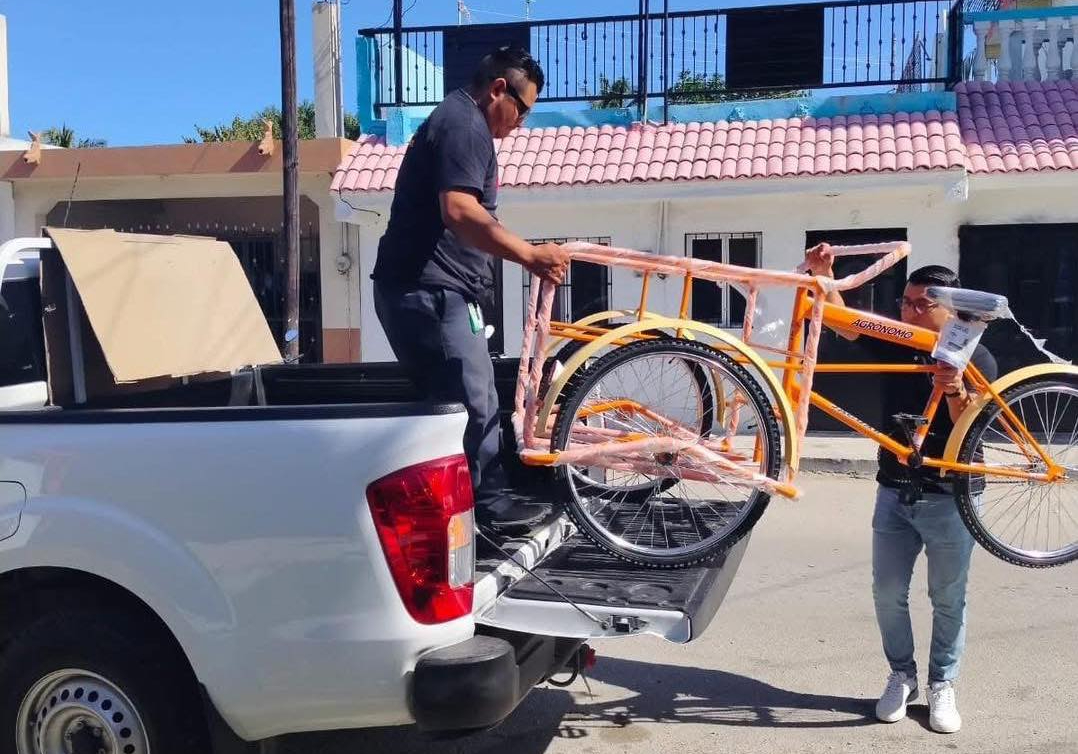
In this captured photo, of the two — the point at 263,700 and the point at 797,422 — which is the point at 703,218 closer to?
the point at 797,422

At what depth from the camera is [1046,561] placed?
3943 mm

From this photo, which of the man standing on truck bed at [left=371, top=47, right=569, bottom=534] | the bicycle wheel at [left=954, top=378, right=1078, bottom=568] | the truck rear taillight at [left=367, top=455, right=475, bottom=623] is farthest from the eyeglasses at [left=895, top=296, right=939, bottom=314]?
the truck rear taillight at [left=367, top=455, right=475, bottom=623]

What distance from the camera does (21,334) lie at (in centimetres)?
399

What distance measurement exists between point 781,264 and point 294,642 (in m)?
10.2

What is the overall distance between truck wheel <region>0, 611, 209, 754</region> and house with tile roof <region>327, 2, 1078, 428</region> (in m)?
8.34

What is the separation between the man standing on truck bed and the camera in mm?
3359

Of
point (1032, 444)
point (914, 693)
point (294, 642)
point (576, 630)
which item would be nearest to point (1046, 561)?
point (1032, 444)

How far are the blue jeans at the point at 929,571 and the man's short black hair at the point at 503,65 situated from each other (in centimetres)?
216

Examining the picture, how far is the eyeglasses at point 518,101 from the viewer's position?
3.59 meters

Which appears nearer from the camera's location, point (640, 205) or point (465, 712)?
point (465, 712)

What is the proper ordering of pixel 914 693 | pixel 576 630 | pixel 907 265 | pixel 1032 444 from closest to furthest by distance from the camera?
pixel 576 630 → pixel 1032 444 → pixel 914 693 → pixel 907 265

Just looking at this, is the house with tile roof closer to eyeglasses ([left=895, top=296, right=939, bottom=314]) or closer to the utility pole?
the utility pole

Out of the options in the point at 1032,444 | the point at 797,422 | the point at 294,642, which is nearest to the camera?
the point at 294,642

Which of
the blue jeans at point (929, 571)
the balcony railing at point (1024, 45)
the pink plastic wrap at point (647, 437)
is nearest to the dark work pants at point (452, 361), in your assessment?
the pink plastic wrap at point (647, 437)
